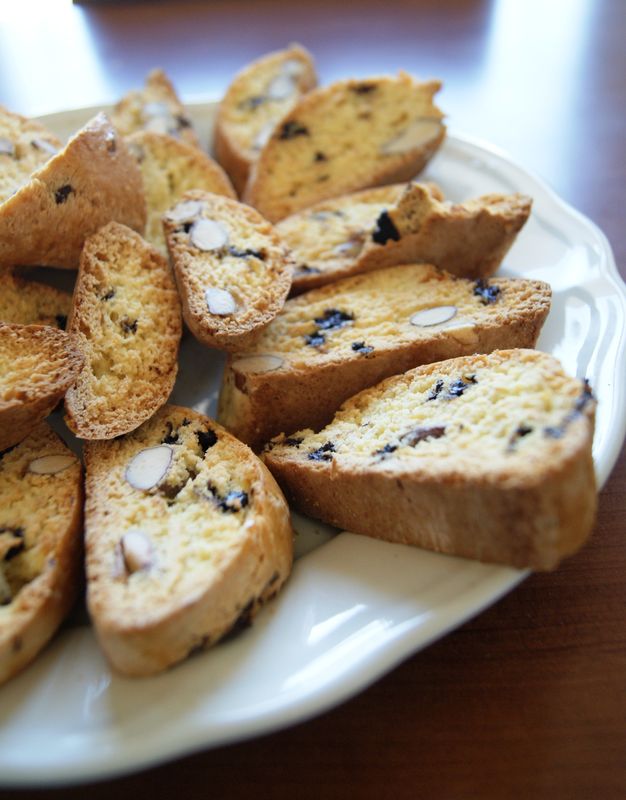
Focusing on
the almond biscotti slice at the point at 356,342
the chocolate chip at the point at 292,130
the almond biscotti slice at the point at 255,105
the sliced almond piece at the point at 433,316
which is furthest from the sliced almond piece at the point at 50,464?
the chocolate chip at the point at 292,130

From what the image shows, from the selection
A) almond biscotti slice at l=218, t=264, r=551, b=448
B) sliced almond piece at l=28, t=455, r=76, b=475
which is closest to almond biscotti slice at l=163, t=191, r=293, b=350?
almond biscotti slice at l=218, t=264, r=551, b=448

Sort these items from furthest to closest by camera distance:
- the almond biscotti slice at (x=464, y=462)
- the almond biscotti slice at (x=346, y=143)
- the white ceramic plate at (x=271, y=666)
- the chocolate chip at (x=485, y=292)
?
the almond biscotti slice at (x=346, y=143)
the chocolate chip at (x=485, y=292)
the almond biscotti slice at (x=464, y=462)
the white ceramic plate at (x=271, y=666)

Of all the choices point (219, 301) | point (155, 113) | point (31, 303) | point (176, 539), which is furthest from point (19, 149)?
point (176, 539)

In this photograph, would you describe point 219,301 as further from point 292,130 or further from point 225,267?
point 292,130

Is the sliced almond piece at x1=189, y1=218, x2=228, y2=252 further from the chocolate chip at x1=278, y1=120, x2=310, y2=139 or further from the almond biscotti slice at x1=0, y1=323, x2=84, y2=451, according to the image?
the chocolate chip at x1=278, y1=120, x2=310, y2=139

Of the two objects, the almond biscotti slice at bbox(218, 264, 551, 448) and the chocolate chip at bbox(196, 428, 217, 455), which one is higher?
the almond biscotti slice at bbox(218, 264, 551, 448)

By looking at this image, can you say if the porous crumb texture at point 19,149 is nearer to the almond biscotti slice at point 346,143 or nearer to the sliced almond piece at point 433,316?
the almond biscotti slice at point 346,143

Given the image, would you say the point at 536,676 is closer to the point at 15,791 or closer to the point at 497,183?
the point at 15,791
